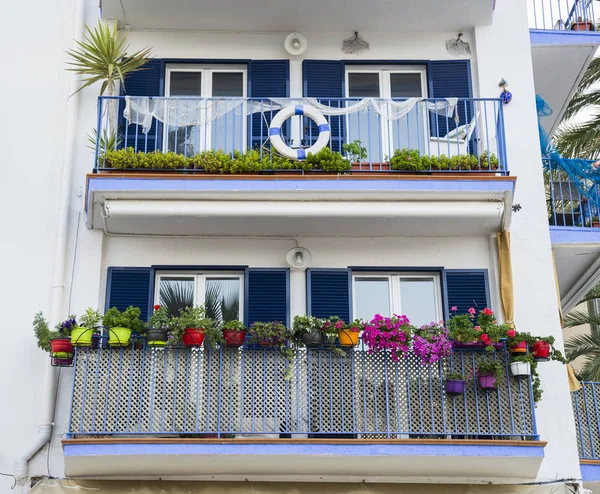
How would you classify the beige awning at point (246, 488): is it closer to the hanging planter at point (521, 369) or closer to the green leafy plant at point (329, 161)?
the hanging planter at point (521, 369)

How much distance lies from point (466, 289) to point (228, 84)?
475cm

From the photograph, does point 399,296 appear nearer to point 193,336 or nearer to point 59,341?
point 193,336

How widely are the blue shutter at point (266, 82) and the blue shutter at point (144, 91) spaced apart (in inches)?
53.1

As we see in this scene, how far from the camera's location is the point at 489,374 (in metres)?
12.5

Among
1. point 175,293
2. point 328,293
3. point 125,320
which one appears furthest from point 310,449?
point 175,293

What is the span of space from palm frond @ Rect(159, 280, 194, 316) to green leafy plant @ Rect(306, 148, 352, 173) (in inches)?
97.4

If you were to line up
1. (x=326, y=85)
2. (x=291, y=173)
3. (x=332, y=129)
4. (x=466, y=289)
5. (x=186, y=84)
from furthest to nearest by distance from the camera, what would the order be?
(x=186, y=84)
(x=326, y=85)
(x=332, y=129)
(x=466, y=289)
(x=291, y=173)

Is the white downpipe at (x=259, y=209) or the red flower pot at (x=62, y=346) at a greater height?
the white downpipe at (x=259, y=209)

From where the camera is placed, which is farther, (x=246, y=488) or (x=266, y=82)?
(x=266, y=82)

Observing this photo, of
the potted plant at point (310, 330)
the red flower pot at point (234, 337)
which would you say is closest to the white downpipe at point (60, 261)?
the red flower pot at point (234, 337)

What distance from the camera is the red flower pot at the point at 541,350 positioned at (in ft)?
41.5

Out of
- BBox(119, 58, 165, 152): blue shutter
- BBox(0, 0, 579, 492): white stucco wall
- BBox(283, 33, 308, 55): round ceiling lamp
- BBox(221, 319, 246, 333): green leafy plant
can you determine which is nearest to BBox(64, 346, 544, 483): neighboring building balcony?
BBox(221, 319, 246, 333): green leafy plant

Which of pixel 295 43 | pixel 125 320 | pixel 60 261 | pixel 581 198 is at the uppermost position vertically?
pixel 295 43

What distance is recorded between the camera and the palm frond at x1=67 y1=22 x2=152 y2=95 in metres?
14.0
